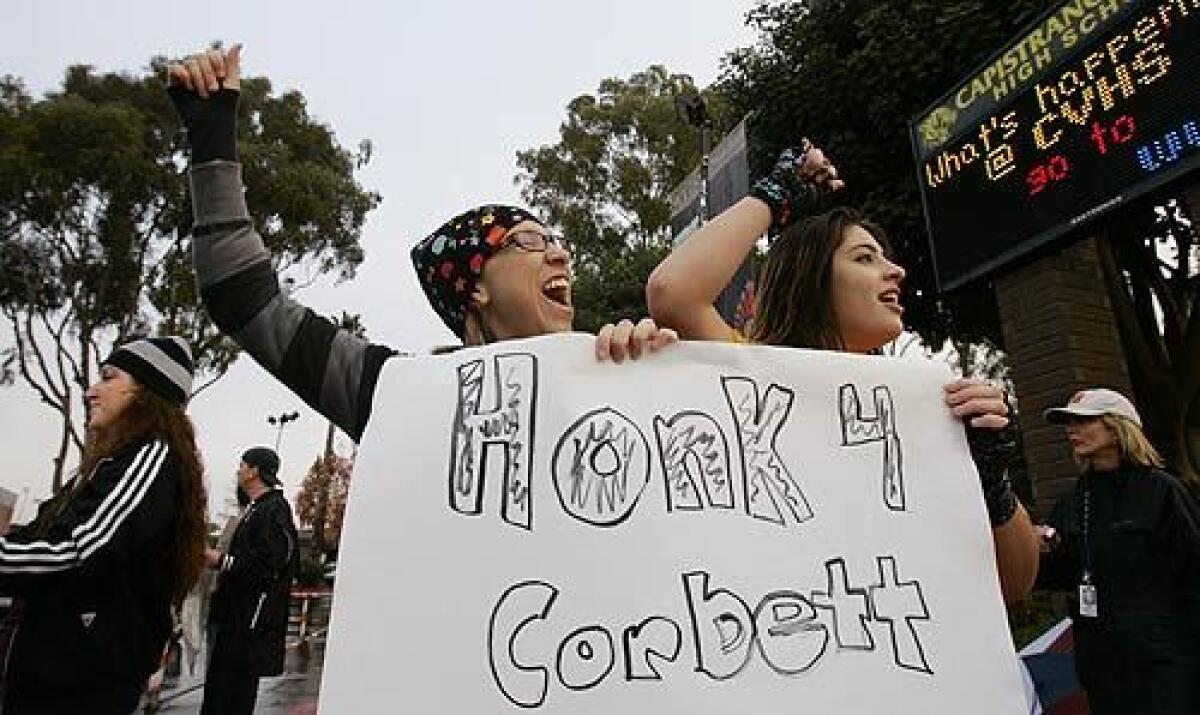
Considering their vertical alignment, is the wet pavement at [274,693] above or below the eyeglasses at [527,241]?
below

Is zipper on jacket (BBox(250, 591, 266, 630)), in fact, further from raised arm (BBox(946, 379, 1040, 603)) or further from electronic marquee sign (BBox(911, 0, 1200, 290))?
electronic marquee sign (BBox(911, 0, 1200, 290))

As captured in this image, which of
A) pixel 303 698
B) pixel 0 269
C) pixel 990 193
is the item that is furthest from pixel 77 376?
pixel 990 193

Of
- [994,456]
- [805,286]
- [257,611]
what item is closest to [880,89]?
[257,611]

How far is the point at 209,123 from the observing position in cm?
144

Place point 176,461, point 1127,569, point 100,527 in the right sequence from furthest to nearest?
point 1127,569, point 176,461, point 100,527

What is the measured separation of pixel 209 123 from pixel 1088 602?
3.09 meters

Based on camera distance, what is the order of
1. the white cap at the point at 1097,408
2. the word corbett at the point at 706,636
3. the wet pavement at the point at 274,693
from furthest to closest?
the wet pavement at the point at 274,693 → the white cap at the point at 1097,408 → the word corbett at the point at 706,636

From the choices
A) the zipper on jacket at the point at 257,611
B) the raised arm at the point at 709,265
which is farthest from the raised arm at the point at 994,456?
the zipper on jacket at the point at 257,611

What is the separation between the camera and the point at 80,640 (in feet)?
6.16

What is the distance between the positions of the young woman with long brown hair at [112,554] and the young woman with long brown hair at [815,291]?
131cm

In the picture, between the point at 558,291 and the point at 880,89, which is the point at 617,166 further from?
the point at 558,291

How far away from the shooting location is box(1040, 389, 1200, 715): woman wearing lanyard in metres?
2.88

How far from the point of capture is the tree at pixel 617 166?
21344 mm

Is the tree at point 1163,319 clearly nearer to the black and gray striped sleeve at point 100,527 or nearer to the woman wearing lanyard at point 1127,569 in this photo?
the woman wearing lanyard at point 1127,569
